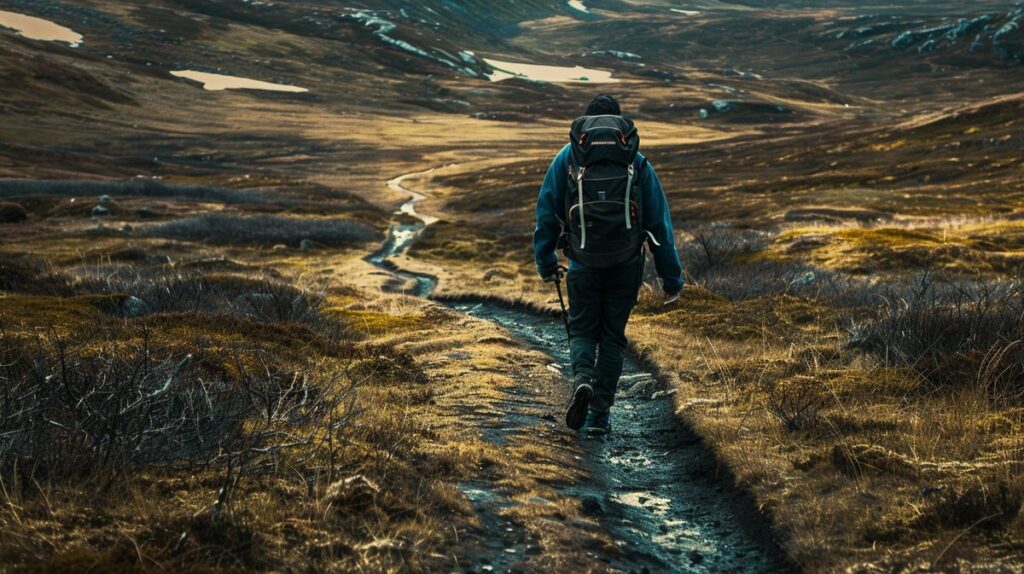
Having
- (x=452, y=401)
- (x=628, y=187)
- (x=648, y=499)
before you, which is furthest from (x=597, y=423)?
(x=628, y=187)

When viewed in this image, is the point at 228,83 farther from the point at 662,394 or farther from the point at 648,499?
the point at 648,499

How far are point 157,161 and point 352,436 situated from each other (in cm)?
9414

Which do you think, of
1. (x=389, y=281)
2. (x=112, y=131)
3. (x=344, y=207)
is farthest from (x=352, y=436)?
(x=112, y=131)

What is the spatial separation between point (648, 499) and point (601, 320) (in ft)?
8.17

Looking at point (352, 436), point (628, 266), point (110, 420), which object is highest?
point (628, 266)

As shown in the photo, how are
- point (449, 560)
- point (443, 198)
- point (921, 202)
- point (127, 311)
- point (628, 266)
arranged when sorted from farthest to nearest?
point (443, 198), point (921, 202), point (127, 311), point (628, 266), point (449, 560)

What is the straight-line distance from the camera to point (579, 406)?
33.3 ft

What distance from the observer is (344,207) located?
6159cm

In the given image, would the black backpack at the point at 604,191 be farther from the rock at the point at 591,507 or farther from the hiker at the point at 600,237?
the rock at the point at 591,507

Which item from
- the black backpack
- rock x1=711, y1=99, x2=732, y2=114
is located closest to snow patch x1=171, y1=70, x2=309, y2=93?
rock x1=711, y1=99, x2=732, y2=114

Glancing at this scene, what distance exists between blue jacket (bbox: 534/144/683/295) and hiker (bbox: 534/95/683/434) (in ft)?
0.04

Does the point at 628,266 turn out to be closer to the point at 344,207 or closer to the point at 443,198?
the point at 344,207

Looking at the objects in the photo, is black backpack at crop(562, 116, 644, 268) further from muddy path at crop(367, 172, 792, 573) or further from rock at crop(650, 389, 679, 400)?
rock at crop(650, 389, 679, 400)

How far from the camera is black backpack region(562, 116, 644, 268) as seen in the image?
31.1ft
